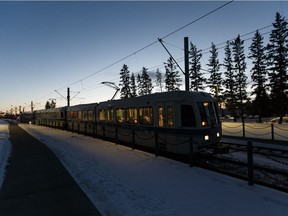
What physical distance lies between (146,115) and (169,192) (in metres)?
8.93

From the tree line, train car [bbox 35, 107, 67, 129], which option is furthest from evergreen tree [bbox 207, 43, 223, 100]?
train car [bbox 35, 107, 67, 129]

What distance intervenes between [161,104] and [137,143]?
149 inches

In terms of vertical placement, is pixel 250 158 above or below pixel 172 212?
above

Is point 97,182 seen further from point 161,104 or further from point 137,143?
point 137,143

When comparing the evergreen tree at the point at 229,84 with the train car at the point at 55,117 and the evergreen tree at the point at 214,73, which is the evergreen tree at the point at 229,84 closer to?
the evergreen tree at the point at 214,73

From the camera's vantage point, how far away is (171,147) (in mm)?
14281

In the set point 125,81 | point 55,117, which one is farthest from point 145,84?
point 55,117

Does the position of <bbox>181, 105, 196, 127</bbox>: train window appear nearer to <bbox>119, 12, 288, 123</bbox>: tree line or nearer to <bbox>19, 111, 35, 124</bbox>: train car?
<bbox>119, 12, 288, 123</bbox>: tree line

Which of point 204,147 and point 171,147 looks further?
point 171,147

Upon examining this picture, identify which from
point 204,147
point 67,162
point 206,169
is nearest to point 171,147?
point 204,147

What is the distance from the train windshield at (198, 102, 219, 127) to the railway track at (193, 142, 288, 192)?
4.26ft

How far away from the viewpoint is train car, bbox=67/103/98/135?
27.1 meters

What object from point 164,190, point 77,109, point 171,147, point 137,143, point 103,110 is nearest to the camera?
point 164,190

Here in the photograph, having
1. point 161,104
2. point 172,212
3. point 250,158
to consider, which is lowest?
point 172,212
